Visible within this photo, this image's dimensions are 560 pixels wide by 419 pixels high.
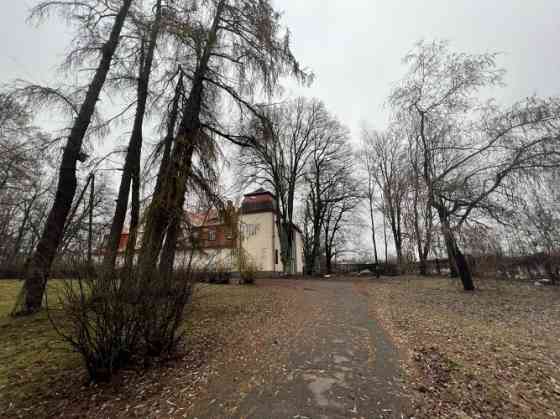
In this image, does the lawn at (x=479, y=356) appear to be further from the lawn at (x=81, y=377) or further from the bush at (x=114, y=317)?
the bush at (x=114, y=317)

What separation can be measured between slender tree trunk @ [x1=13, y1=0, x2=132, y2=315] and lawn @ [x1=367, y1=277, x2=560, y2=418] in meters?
7.27

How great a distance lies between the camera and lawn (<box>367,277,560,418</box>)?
2787mm

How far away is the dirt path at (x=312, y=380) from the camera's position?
2703mm

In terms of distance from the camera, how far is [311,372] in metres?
3.49

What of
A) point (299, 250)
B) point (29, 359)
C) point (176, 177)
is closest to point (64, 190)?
point (176, 177)

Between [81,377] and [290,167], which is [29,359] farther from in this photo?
[290,167]

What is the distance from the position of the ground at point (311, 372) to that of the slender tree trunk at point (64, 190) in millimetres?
546

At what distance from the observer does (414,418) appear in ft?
8.37

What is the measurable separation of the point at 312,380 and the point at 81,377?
10.6 ft

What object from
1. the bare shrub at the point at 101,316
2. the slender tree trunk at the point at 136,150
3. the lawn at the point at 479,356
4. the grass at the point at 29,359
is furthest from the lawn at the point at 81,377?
the lawn at the point at 479,356

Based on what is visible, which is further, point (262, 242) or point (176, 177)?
point (262, 242)

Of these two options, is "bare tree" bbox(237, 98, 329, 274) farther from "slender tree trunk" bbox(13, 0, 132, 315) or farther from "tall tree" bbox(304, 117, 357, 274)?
"slender tree trunk" bbox(13, 0, 132, 315)

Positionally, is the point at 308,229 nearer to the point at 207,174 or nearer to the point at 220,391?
the point at 207,174

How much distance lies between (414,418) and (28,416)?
13.9 ft
